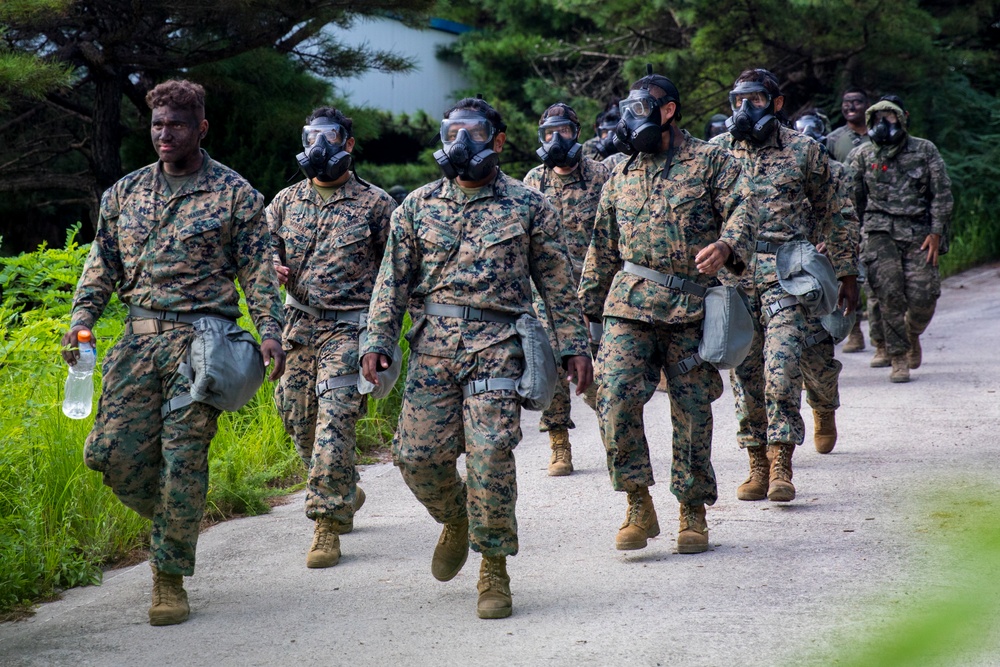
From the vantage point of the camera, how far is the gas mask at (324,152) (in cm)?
647

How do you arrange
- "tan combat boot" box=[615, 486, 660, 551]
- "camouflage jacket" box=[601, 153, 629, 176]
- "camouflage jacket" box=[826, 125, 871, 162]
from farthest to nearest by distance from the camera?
"camouflage jacket" box=[826, 125, 871, 162] < "camouflage jacket" box=[601, 153, 629, 176] < "tan combat boot" box=[615, 486, 660, 551]

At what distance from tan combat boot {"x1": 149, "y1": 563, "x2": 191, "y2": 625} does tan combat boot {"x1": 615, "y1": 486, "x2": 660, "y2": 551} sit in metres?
2.09

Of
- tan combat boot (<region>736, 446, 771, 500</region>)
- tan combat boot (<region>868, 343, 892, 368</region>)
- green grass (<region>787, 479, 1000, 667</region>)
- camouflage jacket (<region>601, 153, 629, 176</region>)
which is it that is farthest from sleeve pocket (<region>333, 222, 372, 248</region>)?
tan combat boot (<region>868, 343, 892, 368</region>)

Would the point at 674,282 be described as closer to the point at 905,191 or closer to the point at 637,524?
the point at 637,524

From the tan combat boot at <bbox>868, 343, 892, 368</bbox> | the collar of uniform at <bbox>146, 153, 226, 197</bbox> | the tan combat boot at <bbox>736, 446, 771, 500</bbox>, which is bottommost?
the tan combat boot at <bbox>868, 343, 892, 368</bbox>

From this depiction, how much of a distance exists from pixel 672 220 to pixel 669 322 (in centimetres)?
50

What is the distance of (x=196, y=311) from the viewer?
518 centimetres

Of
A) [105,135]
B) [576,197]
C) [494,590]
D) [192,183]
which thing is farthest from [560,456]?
[105,135]

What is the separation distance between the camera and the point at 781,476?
6.77 meters

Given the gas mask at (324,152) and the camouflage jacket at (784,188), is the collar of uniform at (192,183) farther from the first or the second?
the camouflage jacket at (784,188)

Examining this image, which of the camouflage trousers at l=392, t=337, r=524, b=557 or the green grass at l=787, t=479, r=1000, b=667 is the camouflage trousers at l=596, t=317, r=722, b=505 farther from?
the green grass at l=787, t=479, r=1000, b=667

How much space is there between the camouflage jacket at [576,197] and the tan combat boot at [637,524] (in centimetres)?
319

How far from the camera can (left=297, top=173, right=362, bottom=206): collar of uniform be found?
6.51 m

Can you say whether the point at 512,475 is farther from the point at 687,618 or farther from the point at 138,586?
the point at 138,586
